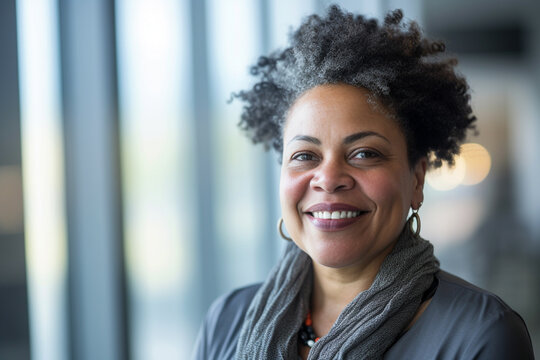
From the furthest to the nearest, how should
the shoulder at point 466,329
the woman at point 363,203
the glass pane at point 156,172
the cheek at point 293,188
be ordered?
1. the glass pane at point 156,172
2. the cheek at point 293,188
3. the woman at point 363,203
4. the shoulder at point 466,329

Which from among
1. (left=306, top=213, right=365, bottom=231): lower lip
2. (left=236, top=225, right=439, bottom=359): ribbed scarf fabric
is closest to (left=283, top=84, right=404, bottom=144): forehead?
(left=306, top=213, right=365, bottom=231): lower lip

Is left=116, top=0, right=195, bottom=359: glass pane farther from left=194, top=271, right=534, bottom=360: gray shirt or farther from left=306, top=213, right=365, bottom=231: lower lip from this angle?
left=194, top=271, right=534, bottom=360: gray shirt

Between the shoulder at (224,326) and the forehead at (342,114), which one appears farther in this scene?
the shoulder at (224,326)

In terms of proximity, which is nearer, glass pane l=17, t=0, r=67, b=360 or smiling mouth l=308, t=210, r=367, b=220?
smiling mouth l=308, t=210, r=367, b=220

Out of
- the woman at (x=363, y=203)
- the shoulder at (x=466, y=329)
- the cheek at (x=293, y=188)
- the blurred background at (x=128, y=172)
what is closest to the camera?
the shoulder at (x=466, y=329)

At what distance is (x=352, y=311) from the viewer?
1.37 metres

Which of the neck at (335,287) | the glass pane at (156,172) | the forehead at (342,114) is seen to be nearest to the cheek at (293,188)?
the forehead at (342,114)

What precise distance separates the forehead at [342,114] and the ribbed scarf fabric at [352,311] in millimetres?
332

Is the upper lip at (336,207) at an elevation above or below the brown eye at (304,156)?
below

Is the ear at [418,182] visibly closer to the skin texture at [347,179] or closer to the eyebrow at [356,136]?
the skin texture at [347,179]

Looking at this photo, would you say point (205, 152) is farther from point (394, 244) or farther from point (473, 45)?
point (473, 45)

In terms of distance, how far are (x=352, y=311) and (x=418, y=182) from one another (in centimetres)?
43

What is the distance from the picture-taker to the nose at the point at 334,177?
1.36 metres

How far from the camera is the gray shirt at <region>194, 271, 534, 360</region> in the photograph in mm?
1176
